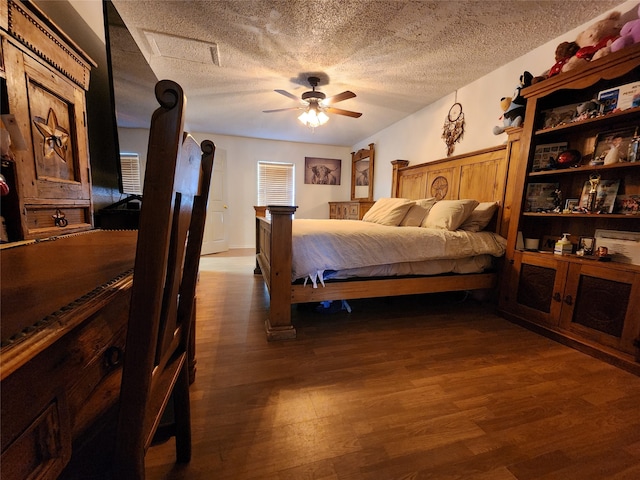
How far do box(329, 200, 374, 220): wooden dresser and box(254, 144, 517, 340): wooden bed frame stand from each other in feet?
2.83

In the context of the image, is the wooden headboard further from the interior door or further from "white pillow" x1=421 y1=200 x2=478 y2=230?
the interior door

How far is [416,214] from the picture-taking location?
2.88 m

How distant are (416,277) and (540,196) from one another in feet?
4.09

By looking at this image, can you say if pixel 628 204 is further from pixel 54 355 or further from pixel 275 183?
pixel 275 183

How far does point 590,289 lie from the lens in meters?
1.75

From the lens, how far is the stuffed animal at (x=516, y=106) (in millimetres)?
2219

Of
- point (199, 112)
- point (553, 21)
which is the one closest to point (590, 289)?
point (553, 21)

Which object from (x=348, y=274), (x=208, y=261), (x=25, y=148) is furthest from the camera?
(x=208, y=261)

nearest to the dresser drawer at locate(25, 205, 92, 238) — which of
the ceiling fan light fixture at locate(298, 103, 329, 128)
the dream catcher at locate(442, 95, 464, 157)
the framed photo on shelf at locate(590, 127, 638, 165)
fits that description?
the ceiling fan light fixture at locate(298, 103, 329, 128)

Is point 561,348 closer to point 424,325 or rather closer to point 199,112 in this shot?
point 424,325

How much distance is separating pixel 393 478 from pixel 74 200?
2061mm

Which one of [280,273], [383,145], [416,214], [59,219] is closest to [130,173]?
[59,219]

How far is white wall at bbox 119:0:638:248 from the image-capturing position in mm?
2316

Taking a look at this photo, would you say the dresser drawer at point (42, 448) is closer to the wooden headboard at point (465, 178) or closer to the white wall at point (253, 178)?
the wooden headboard at point (465, 178)
